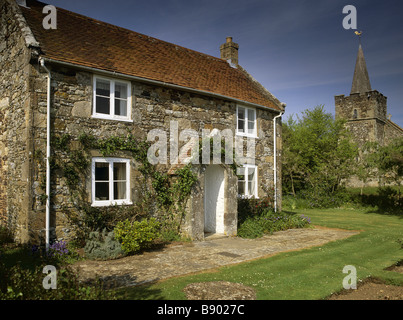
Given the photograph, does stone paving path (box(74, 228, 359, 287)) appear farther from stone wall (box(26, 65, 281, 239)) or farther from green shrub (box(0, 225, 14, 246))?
green shrub (box(0, 225, 14, 246))

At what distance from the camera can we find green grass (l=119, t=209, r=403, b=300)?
6.08m

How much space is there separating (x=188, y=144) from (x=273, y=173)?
5.75 metres

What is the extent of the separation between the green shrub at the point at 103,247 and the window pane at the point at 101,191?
4.37 feet

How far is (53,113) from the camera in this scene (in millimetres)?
9281

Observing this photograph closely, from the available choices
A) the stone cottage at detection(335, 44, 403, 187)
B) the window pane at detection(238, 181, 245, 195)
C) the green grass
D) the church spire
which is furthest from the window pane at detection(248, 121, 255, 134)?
the church spire

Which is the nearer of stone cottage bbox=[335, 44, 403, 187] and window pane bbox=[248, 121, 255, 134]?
window pane bbox=[248, 121, 255, 134]

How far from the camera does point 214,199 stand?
12.5 meters

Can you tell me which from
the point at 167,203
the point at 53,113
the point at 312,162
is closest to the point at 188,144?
the point at 167,203

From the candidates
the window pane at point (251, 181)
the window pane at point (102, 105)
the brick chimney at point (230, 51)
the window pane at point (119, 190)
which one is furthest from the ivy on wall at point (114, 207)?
the brick chimney at point (230, 51)

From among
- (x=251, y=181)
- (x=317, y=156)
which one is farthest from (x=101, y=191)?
(x=317, y=156)

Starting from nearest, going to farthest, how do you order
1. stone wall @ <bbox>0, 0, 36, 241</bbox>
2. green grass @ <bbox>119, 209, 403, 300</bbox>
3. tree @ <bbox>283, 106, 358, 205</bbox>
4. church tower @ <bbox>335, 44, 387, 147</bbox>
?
green grass @ <bbox>119, 209, 403, 300</bbox>
stone wall @ <bbox>0, 0, 36, 241</bbox>
tree @ <bbox>283, 106, 358, 205</bbox>
church tower @ <bbox>335, 44, 387, 147</bbox>

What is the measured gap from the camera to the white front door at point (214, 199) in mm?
12203

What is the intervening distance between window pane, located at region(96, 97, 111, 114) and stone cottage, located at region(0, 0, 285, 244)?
0.03 metres

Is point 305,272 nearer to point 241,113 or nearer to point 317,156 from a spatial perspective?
point 241,113
